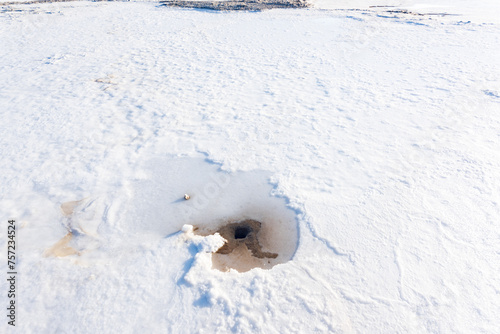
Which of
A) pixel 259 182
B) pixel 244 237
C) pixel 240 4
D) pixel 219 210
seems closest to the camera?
pixel 244 237

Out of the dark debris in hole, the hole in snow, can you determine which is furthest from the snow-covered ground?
the dark debris in hole

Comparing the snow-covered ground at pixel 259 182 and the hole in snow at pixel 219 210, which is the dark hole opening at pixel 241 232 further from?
the snow-covered ground at pixel 259 182

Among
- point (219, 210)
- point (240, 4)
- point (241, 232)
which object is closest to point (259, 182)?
point (219, 210)

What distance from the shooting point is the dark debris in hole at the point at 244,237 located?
10.3 feet

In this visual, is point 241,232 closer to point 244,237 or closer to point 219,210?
point 244,237

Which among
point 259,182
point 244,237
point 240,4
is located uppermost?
point 240,4

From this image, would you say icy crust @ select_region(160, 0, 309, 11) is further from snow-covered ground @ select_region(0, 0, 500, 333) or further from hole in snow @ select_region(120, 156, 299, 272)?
hole in snow @ select_region(120, 156, 299, 272)

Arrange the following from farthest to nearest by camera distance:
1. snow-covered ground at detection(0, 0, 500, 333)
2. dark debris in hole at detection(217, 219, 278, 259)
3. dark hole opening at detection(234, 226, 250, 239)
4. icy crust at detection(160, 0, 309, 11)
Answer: icy crust at detection(160, 0, 309, 11), dark hole opening at detection(234, 226, 250, 239), dark debris in hole at detection(217, 219, 278, 259), snow-covered ground at detection(0, 0, 500, 333)

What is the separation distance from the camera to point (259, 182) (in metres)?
3.94

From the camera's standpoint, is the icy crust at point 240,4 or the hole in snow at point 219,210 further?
the icy crust at point 240,4

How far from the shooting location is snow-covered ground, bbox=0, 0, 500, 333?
8.79 ft

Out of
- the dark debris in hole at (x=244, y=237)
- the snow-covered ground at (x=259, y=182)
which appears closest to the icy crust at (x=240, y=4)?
the snow-covered ground at (x=259, y=182)

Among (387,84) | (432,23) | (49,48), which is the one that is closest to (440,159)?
(387,84)

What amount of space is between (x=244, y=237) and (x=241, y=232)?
73 mm
